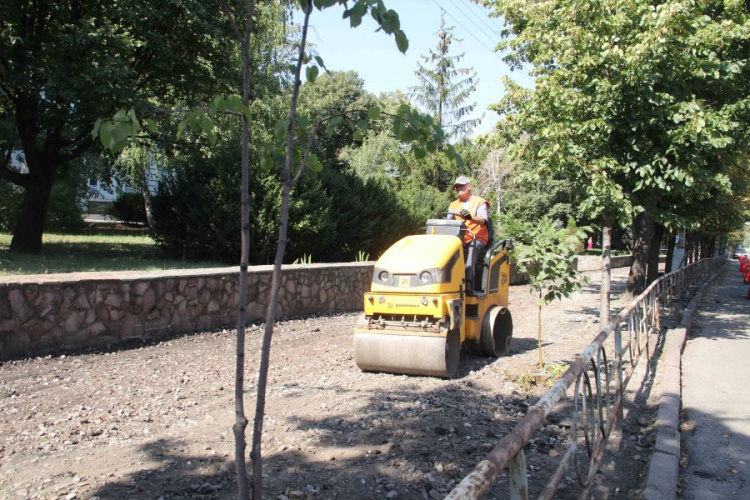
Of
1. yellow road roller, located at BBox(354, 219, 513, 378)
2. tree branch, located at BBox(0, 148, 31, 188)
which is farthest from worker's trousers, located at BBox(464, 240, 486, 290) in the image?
tree branch, located at BBox(0, 148, 31, 188)

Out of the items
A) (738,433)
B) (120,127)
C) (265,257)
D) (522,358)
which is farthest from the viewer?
(265,257)

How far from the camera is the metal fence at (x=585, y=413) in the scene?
1.96 meters

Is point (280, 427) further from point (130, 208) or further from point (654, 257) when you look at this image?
point (130, 208)

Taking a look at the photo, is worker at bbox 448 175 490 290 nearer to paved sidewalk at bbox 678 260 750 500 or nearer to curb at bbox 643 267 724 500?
curb at bbox 643 267 724 500

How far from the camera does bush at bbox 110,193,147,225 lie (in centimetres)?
3412

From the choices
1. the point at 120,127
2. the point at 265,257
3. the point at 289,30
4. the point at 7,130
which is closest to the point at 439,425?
the point at 120,127

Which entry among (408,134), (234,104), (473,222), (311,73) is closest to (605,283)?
(473,222)

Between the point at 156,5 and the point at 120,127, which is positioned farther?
the point at 156,5

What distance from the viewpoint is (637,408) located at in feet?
20.9

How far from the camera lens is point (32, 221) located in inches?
572

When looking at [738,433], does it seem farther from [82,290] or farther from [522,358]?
[82,290]

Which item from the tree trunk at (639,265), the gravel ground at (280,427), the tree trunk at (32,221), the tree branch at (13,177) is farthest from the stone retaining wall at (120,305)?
the tree branch at (13,177)

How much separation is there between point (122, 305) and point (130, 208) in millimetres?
29215

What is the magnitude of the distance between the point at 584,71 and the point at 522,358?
4.95m
